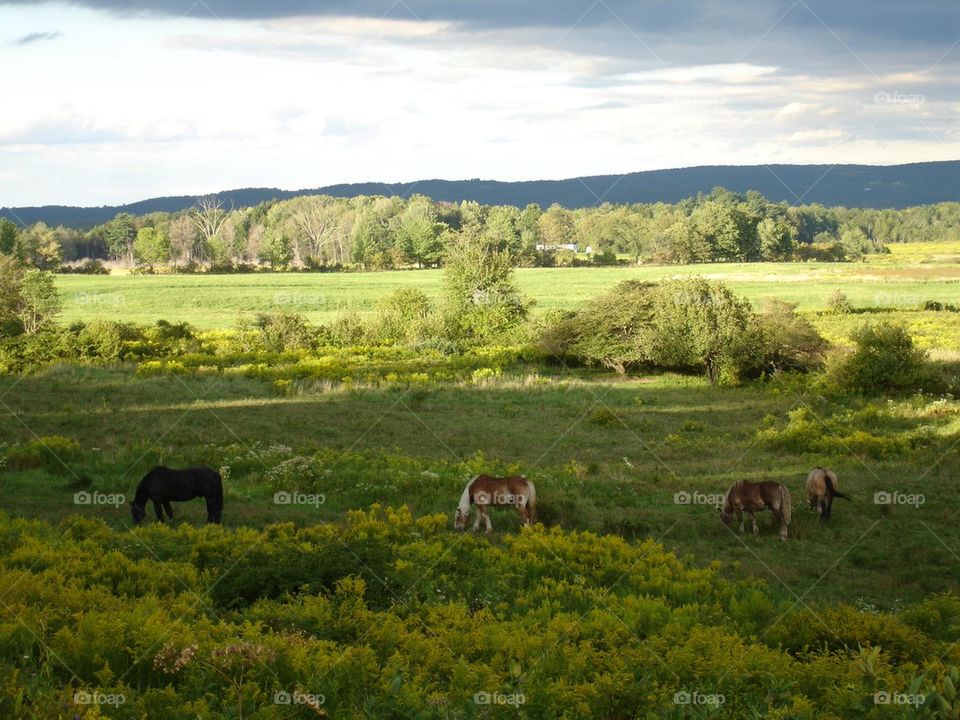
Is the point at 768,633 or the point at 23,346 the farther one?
the point at 23,346

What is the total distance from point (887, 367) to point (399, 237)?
Result: 100941mm

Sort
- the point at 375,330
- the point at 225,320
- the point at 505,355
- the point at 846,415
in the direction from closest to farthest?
the point at 846,415 < the point at 505,355 < the point at 375,330 < the point at 225,320

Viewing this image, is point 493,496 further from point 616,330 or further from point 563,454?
point 616,330

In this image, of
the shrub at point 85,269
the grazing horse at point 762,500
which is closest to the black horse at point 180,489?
the grazing horse at point 762,500

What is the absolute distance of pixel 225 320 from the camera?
69.8 metres

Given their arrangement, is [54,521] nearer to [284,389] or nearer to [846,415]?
[284,389]

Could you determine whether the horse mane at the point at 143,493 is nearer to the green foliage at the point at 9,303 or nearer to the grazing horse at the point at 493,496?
the grazing horse at the point at 493,496

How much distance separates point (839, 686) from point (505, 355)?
40404 mm

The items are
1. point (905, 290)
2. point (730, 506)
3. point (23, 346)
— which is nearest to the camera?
point (730, 506)

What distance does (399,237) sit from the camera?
429ft

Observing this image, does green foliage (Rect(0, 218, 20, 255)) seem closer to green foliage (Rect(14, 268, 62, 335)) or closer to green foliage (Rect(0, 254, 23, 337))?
green foliage (Rect(0, 254, 23, 337))

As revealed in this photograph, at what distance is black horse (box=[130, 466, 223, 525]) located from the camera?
15.1 meters

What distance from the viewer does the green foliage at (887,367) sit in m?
35.1

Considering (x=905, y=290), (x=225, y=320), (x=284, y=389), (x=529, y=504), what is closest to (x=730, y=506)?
(x=529, y=504)
